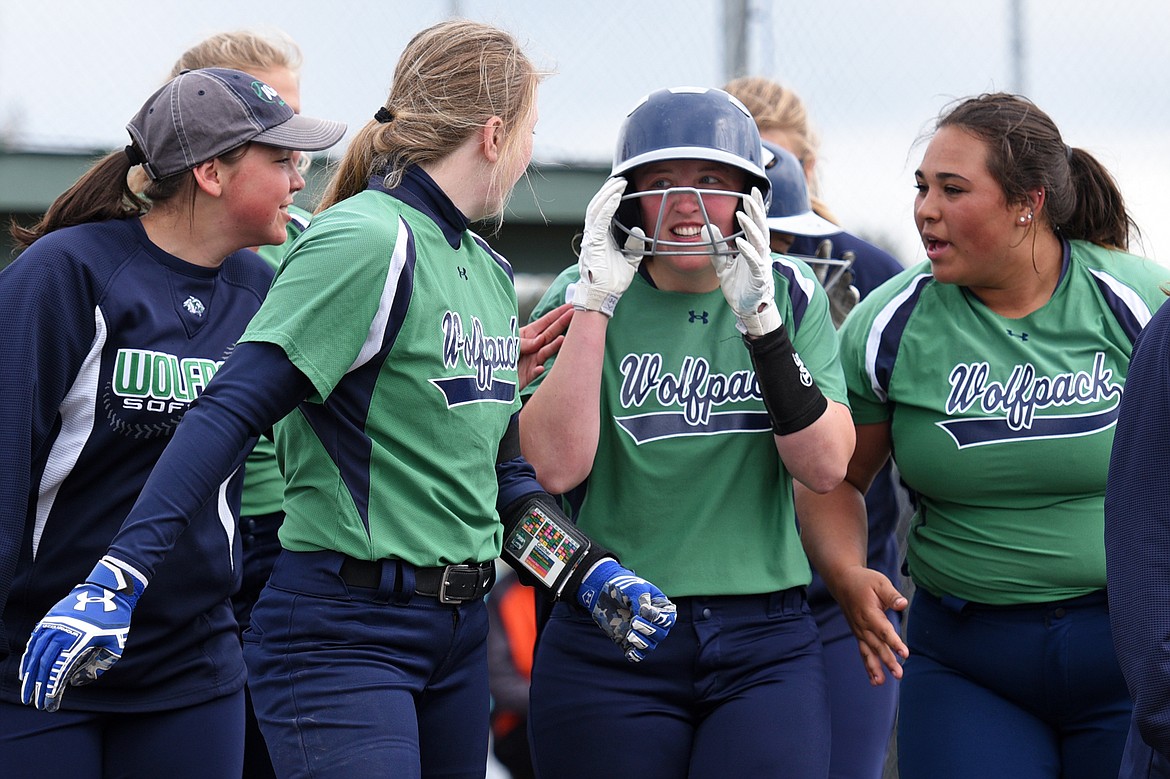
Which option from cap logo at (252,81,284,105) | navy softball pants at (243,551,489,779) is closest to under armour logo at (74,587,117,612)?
navy softball pants at (243,551,489,779)

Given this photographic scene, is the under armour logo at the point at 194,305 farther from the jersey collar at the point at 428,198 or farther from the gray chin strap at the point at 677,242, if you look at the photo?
the gray chin strap at the point at 677,242

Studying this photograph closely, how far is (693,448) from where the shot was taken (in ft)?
10.1

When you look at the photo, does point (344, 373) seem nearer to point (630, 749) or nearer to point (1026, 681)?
point (630, 749)

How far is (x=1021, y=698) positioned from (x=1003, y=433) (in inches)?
23.9

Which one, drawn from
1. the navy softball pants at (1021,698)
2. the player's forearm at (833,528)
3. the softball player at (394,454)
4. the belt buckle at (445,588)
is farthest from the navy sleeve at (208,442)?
the navy softball pants at (1021,698)

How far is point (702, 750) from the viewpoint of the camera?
9.60 feet

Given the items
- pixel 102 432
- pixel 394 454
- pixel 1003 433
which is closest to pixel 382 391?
pixel 394 454

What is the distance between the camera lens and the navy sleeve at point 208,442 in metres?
2.21

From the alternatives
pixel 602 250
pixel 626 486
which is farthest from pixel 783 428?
pixel 602 250

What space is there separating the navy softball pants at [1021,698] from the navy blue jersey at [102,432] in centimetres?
163

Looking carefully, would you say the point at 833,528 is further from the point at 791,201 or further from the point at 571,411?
the point at 791,201

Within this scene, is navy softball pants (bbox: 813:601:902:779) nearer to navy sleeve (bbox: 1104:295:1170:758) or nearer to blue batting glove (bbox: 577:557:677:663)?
blue batting glove (bbox: 577:557:677:663)

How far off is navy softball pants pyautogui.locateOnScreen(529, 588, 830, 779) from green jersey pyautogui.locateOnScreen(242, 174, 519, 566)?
495 millimetres

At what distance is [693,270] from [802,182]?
1.11 m
